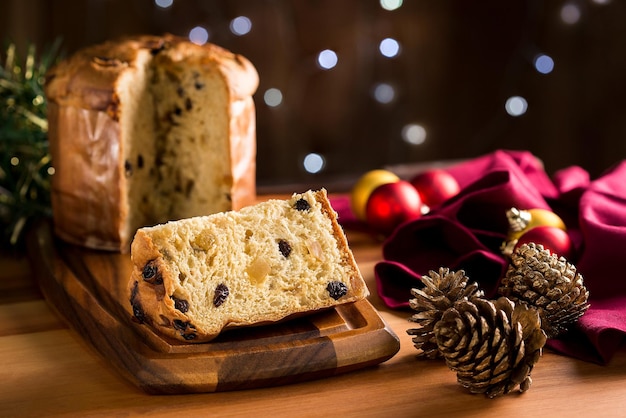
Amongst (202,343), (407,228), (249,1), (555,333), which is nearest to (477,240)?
(407,228)

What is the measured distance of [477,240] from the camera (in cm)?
199

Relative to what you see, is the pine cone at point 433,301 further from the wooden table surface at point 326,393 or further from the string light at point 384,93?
the string light at point 384,93

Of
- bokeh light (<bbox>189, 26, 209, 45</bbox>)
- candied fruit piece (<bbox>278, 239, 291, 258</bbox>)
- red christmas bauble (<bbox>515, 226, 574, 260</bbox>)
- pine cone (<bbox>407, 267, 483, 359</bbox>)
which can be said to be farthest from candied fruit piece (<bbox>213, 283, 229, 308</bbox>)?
bokeh light (<bbox>189, 26, 209, 45</bbox>)

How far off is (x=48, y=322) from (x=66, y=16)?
6.96 feet

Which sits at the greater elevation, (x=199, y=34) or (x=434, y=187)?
(x=199, y=34)

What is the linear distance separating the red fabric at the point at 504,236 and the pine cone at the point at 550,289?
3 centimetres

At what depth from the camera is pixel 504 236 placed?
2043 mm

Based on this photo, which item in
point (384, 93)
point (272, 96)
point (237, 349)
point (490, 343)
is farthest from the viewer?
point (384, 93)

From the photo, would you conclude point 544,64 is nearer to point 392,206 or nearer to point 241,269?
point 392,206

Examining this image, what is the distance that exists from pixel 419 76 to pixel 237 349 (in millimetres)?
2846

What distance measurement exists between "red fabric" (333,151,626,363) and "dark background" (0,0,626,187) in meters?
1.54

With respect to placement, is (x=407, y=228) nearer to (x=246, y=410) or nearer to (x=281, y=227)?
(x=281, y=227)

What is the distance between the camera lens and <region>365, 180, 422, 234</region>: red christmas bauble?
2215 millimetres

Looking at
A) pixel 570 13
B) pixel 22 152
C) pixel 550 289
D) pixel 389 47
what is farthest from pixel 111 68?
pixel 570 13
